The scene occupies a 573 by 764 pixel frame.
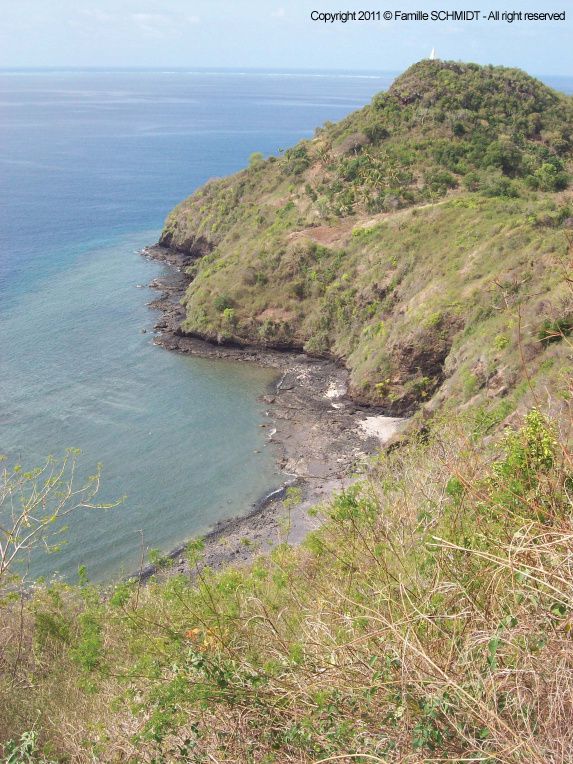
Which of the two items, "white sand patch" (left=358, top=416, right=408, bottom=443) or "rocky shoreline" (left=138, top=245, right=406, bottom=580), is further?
"white sand patch" (left=358, top=416, right=408, bottom=443)

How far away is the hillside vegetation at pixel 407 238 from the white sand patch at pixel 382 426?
121 cm

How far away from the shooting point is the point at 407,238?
43250 millimetres

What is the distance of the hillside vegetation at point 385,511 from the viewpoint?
5.45 m

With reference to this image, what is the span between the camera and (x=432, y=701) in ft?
17.0

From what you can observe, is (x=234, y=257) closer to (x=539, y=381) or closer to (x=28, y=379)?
(x=28, y=379)

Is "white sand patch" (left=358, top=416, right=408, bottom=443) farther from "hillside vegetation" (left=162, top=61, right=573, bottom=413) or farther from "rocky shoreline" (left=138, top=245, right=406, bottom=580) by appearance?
"hillside vegetation" (left=162, top=61, right=573, bottom=413)

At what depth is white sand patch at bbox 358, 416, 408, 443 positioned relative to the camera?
33.0m

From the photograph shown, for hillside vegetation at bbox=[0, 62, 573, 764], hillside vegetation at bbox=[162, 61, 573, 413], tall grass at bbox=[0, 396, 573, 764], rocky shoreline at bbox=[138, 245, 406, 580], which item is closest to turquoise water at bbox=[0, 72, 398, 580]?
rocky shoreline at bbox=[138, 245, 406, 580]

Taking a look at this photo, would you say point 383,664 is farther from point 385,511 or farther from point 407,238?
point 407,238

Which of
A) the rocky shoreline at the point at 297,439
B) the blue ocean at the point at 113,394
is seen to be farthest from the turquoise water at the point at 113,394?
the rocky shoreline at the point at 297,439

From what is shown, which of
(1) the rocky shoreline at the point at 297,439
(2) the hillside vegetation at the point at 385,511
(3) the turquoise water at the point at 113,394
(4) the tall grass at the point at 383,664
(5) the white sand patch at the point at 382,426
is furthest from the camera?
(5) the white sand patch at the point at 382,426

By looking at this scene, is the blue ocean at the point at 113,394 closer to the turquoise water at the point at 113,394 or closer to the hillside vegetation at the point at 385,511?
the turquoise water at the point at 113,394

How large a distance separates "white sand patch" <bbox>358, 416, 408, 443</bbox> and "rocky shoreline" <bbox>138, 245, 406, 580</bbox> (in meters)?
0.05

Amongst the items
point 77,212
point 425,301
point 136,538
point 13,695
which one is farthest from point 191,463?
point 77,212
